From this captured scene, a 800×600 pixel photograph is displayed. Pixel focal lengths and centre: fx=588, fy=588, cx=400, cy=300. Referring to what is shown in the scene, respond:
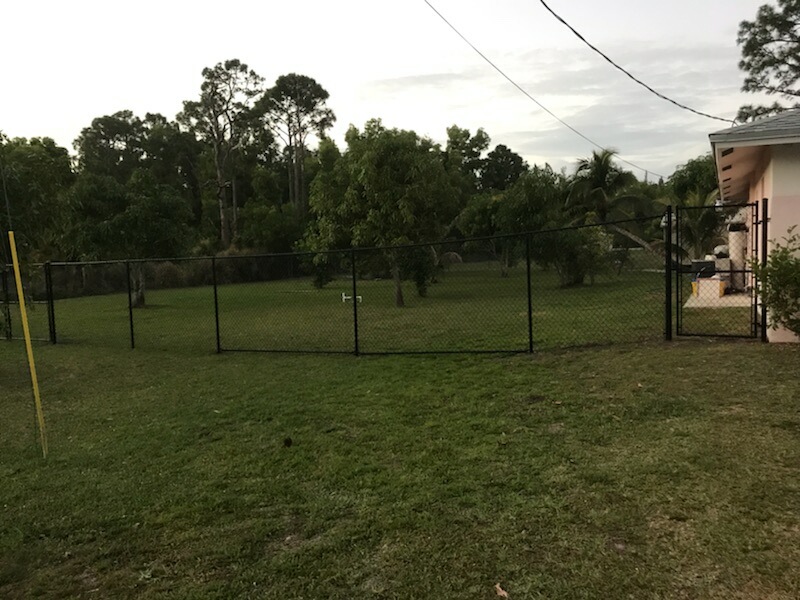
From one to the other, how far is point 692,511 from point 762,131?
5.81 metres

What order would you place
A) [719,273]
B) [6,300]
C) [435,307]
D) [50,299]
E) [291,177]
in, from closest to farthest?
[6,300]
[719,273]
[50,299]
[435,307]
[291,177]

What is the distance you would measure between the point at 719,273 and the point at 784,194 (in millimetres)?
4106

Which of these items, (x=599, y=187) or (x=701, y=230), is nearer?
(x=701, y=230)

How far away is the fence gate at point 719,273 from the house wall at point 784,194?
0.59 ft

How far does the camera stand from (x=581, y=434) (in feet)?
15.1

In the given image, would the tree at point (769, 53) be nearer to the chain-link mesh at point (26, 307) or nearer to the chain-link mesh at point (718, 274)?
the chain-link mesh at point (718, 274)

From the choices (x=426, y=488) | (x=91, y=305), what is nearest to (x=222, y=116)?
(x=91, y=305)

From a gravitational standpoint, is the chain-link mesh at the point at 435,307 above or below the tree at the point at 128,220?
below

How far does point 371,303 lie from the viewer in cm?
1928

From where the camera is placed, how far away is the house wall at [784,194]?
23.9ft

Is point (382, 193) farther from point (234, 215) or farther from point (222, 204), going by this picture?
point (234, 215)

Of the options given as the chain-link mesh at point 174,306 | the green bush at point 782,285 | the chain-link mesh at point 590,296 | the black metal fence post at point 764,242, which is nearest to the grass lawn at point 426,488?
the green bush at point 782,285

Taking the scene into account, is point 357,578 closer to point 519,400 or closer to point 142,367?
point 519,400

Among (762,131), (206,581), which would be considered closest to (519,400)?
(206,581)
